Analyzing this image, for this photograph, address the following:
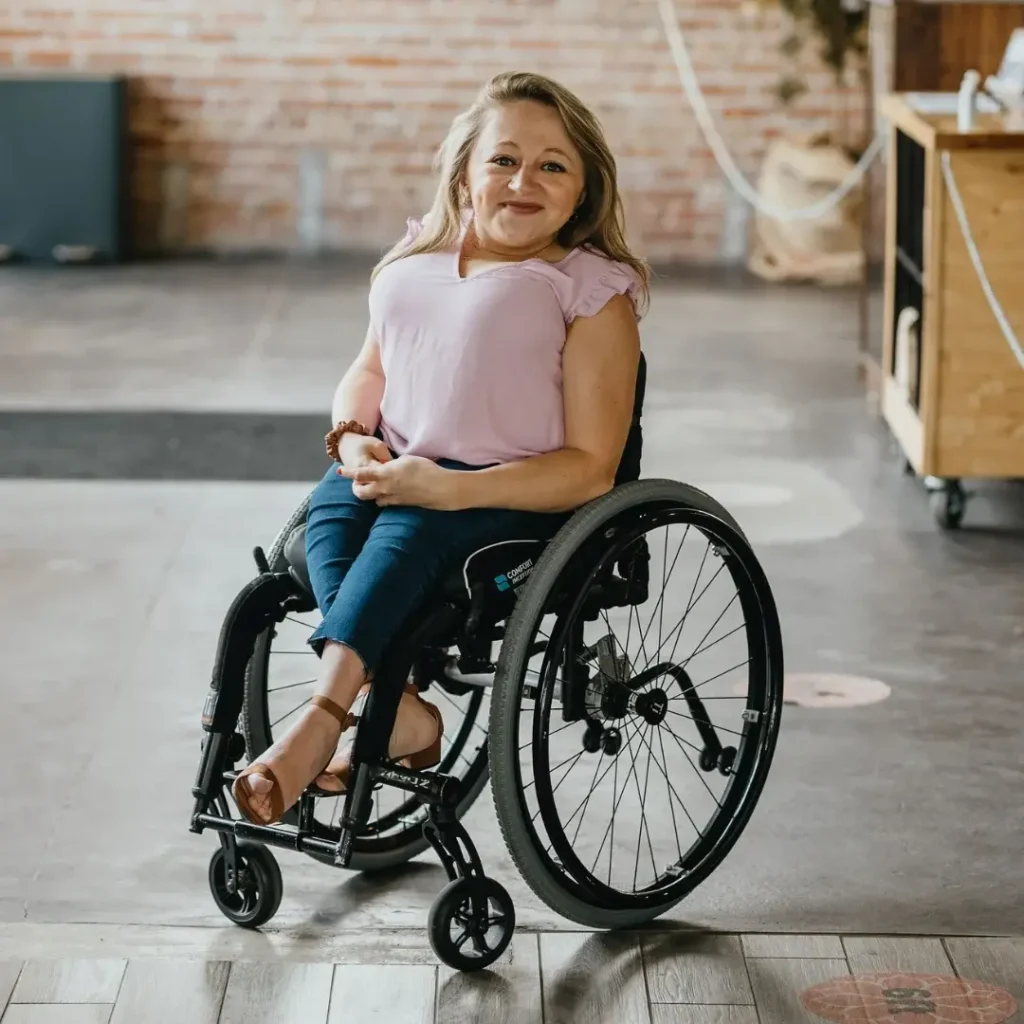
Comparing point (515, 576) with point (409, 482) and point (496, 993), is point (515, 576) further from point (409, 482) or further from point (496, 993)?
point (496, 993)

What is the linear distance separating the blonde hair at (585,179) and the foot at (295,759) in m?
0.62

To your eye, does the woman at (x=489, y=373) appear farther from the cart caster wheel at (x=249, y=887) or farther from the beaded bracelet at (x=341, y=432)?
the cart caster wheel at (x=249, y=887)

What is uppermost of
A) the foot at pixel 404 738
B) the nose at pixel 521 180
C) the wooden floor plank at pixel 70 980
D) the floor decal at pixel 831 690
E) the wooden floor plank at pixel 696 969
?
the nose at pixel 521 180

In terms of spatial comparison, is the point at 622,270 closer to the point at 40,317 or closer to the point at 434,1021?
the point at 434,1021

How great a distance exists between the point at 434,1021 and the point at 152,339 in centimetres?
447

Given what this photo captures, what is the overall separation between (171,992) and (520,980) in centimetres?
40

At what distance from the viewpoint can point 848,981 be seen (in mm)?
2229

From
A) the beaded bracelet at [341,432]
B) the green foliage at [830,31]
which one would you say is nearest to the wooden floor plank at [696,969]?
the beaded bracelet at [341,432]

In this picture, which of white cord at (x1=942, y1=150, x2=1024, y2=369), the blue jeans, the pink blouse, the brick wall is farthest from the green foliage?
the blue jeans

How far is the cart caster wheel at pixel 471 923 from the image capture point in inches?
86.7

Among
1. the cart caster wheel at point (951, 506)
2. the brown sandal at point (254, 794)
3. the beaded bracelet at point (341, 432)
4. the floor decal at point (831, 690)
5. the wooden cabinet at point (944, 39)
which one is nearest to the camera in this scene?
the brown sandal at point (254, 794)

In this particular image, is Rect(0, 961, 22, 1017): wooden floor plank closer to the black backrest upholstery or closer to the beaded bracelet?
the beaded bracelet

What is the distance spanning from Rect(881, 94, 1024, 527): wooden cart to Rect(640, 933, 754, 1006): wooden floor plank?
2.08 metres

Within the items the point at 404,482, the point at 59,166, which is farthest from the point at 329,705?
the point at 59,166
